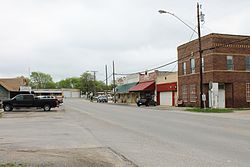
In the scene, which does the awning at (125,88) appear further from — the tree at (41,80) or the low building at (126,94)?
the tree at (41,80)

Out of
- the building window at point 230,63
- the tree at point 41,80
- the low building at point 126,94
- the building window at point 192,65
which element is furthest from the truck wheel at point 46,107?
the tree at point 41,80

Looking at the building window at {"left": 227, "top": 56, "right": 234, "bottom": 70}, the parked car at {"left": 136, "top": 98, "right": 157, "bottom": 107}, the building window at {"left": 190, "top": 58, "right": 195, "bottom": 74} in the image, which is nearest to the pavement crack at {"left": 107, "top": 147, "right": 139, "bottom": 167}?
the building window at {"left": 227, "top": 56, "right": 234, "bottom": 70}

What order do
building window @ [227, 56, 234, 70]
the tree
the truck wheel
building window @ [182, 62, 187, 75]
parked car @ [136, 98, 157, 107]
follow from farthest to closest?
the tree
parked car @ [136, 98, 157, 107]
building window @ [182, 62, 187, 75]
building window @ [227, 56, 234, 70]
the truck wheel

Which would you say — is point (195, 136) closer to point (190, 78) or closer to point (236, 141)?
point (236, 141)

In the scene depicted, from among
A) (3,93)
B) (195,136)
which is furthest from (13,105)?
(195,136)

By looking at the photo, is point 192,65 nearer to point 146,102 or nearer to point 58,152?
point 146,102

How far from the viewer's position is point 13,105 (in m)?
40.7

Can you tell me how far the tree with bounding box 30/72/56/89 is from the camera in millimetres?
187950

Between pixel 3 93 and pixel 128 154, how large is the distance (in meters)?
52.8

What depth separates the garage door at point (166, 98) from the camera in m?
55.7

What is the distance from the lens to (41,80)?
7613 inches

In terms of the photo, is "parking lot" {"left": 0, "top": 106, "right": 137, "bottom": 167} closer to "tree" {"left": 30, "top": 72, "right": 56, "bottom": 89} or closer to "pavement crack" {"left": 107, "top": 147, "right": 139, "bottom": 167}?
"pavement crack" {"left": 107, "top": 147, "right": 139, "bottom": 167}

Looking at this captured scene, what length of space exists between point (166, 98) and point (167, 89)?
6.28ft

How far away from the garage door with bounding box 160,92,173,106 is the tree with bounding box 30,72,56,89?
134482 millimetres
